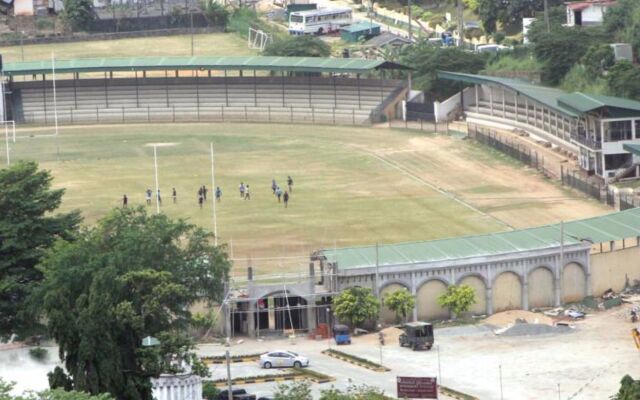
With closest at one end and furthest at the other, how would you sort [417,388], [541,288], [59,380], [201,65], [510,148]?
[59,380], [417,388], [541,288], [510,148], [201,65]

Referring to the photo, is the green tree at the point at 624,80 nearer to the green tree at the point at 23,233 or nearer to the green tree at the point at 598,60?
the green tree at the point at 598,60

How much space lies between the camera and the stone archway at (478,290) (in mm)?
95312

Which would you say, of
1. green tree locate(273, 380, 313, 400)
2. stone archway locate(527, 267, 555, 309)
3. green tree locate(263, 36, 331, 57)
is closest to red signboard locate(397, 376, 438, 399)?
green tree locate(273, 380, 313, 400)

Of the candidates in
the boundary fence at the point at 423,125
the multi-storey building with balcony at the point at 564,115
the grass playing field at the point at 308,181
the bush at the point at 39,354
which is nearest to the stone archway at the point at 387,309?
the grass playing field at the point at 308,181

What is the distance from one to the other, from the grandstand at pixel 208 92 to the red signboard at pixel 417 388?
3548 inches

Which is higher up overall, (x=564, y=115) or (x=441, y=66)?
(x=441, y=66)

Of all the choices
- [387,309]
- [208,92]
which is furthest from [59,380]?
[208,92]

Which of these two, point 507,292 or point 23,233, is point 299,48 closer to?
point 507,292

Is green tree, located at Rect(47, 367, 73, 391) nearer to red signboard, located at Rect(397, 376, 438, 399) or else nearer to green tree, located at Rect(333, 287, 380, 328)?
red signboard, located at Rect(397, 376, 438, 399)

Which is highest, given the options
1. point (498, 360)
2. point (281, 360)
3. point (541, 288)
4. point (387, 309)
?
point (541, 288)

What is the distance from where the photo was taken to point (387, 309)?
94.2 metres

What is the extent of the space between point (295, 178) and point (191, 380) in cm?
6823

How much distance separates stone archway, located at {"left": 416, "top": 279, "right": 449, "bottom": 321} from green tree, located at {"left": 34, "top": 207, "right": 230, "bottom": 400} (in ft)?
35.9

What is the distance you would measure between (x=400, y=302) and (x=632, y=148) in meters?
33.6
